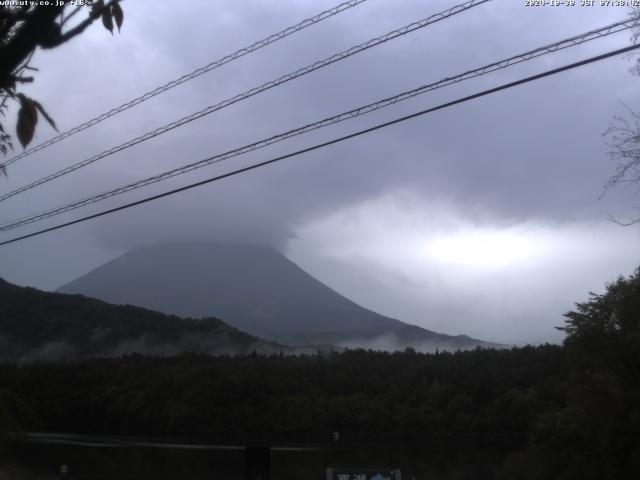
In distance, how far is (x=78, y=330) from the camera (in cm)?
6844

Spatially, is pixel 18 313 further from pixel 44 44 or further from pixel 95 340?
pixel 44 44

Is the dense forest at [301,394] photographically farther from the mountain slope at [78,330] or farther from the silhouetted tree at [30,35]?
the silhouetted tree at [30,35]

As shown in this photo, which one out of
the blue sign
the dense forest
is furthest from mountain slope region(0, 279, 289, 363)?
the blue sign

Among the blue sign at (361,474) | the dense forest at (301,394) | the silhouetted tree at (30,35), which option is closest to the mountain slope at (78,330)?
the dense forest at (301,394)

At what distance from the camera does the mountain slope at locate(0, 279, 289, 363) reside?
2594 inches

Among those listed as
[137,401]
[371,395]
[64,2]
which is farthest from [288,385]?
[64,2]

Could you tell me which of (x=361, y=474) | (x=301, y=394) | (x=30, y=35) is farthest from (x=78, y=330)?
(x=30, y=35)

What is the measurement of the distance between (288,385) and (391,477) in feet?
159

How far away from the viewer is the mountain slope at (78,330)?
65.9 meters

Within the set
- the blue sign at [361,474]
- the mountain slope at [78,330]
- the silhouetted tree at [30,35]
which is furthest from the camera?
the mountain slope at [78,330]

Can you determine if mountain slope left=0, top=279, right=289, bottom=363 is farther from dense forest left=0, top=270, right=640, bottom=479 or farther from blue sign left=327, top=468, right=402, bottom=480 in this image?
blue sign left=327, top=468, right=402, bottom=480

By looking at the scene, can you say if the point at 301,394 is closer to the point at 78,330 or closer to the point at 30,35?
the point at 78,330

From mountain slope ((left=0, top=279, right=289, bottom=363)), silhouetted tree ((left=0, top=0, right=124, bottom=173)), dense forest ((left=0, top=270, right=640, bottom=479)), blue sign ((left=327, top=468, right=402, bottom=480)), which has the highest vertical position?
mountain slope ((left=0, top=279, right=289, bottom=363))

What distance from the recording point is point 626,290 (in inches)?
908
